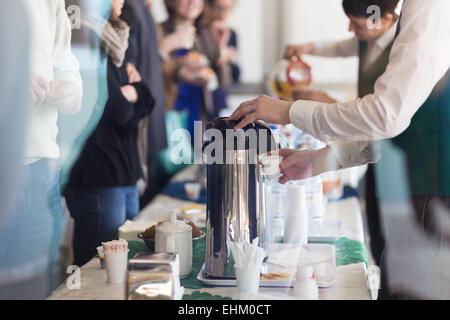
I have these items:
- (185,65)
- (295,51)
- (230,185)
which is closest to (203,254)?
(230,185)

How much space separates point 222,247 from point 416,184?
2.03ft

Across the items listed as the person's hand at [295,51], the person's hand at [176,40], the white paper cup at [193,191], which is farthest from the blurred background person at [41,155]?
the person's hand at [176,40]

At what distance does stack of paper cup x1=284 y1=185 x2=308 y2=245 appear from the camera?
165 centimetres

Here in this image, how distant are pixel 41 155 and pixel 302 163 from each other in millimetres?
697

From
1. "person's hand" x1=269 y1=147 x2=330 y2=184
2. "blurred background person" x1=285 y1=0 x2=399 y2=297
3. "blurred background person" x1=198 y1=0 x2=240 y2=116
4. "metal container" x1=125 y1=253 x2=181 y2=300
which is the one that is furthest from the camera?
"blurred background person" x1=198 y1=0 x2=240 y2=116

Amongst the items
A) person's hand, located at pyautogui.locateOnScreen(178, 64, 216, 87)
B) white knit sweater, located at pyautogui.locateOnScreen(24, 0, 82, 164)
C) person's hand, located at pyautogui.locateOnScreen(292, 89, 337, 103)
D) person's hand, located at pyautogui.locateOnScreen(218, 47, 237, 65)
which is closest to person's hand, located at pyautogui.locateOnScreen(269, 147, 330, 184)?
white knit sweater, located at pyautogui.locateOnScreen(24, 0, 82, 164)

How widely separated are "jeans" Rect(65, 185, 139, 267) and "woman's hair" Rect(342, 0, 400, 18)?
41.5 inches

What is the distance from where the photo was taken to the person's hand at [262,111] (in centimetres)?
130

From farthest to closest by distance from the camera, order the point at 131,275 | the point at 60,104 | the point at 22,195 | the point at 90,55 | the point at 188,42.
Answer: the point at 188,42
the point at 90,55
the point at 60,104
the point at 22,195
the point at 131,275

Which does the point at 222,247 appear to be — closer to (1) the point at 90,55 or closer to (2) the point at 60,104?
(2) the point at 60,104

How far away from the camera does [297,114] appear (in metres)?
1.31

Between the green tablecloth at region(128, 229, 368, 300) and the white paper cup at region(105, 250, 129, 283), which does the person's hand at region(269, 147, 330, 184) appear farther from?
the white paper cup at region(105, 250, 129, 283)

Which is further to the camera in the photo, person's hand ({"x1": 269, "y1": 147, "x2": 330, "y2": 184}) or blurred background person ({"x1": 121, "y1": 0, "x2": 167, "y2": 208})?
blurred background person ({"x1": 121, "y1": 0, "x2": 167, "y2": 208})
